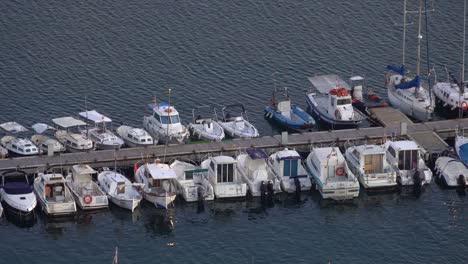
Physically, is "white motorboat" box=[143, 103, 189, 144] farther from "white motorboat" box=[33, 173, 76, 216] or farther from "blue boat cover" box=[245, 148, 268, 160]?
"white motorboat" box=[33, 173, 76, 216]

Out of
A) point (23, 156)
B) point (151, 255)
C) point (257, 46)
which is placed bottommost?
point (151, 255)

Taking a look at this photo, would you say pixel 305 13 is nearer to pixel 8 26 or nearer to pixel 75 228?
pixel 8 26

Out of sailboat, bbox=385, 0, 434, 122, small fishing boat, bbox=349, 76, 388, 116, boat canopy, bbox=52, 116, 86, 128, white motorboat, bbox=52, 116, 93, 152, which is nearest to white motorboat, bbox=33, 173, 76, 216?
white motorboat, bbox=52, 116, 93, 152

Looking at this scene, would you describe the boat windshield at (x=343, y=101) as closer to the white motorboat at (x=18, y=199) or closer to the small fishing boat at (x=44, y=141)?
the small fishing boat at (x=44, y=141)

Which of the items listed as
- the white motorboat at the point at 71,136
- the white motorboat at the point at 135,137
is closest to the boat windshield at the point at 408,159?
the white motorboat at the point at 135,137

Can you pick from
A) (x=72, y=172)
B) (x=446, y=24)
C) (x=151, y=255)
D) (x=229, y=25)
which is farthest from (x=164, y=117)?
(x=446, y=24)
